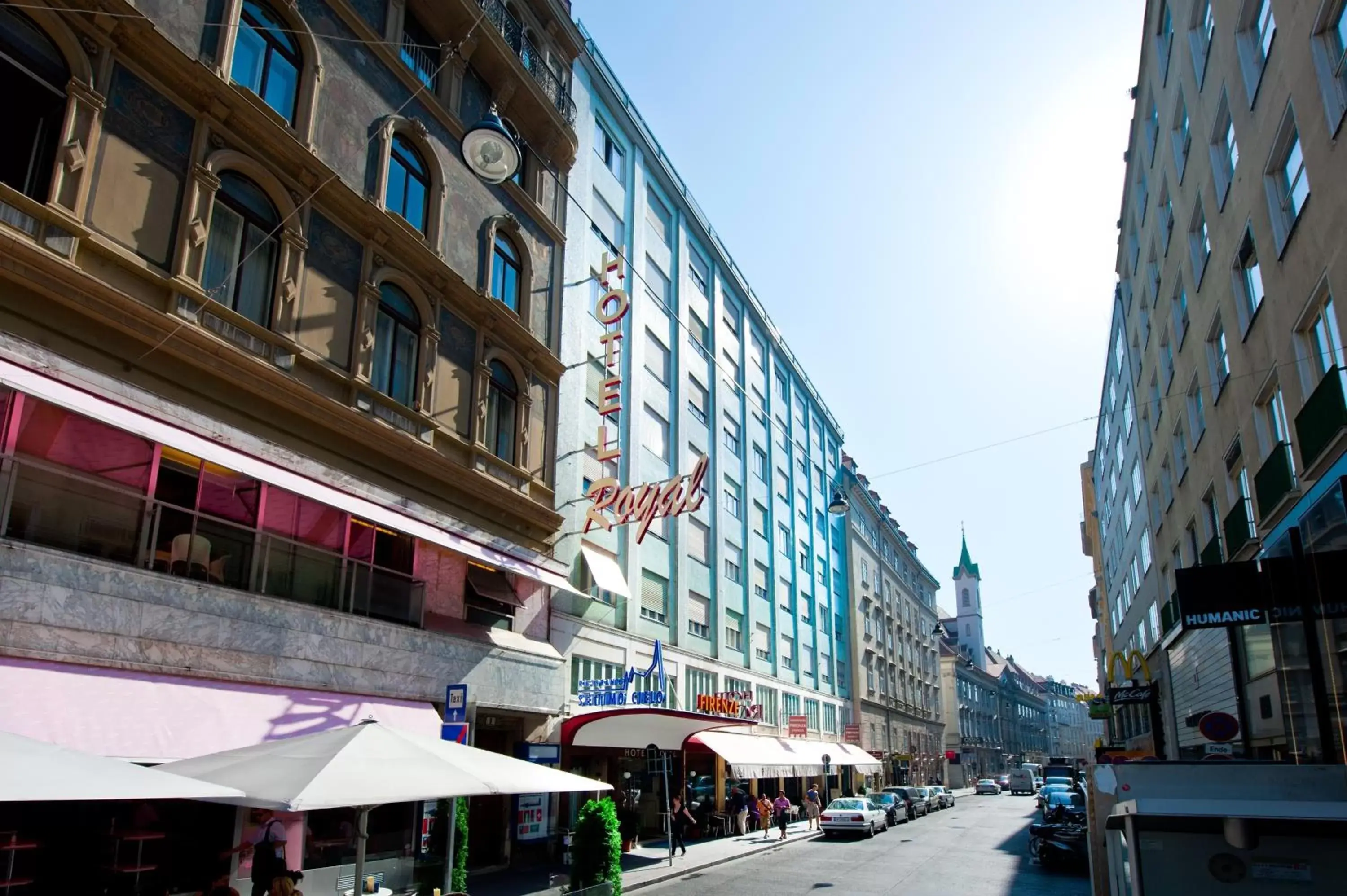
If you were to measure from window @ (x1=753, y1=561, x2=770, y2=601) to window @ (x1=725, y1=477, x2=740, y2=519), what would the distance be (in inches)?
107

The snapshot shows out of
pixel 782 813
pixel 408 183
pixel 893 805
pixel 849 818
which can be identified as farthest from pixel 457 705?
pixel 893 805

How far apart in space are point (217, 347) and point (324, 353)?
8.13 feet

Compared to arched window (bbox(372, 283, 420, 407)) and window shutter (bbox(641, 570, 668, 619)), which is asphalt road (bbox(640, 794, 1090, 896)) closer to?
window shutter (bbox(641, 570, 668, 619))

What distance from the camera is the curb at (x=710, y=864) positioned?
17406mm

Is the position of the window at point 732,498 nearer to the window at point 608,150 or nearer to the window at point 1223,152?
the window at point 608,150

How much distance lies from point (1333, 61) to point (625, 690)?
18890 mm

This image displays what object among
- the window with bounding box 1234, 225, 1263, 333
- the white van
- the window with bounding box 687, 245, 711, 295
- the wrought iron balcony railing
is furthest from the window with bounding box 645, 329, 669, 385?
the white van

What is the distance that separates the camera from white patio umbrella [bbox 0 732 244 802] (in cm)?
570

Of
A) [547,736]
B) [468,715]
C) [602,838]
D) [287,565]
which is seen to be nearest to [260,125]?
[287,565]

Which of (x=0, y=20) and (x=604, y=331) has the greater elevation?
(x=604, y=331)

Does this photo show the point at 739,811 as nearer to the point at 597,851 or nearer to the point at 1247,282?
the point at 597,851

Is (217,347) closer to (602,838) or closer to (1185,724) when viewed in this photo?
(602,838)

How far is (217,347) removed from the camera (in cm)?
1220

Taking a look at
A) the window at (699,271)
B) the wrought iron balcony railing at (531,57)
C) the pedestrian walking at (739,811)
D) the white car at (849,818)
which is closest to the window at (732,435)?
the window at (699,271)
